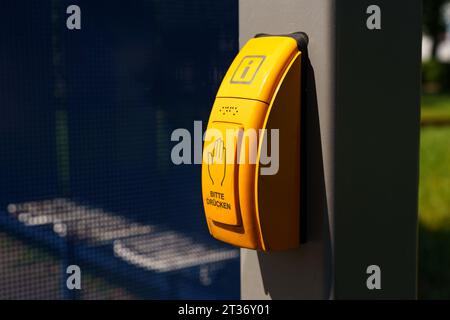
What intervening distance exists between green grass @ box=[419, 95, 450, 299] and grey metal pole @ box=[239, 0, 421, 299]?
2480 millimetres

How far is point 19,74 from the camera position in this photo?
9.73ft

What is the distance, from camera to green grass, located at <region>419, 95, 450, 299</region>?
16.5ft

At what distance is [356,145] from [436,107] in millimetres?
15532

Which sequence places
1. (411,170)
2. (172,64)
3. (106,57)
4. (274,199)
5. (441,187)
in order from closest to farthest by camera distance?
(274,199), (411,170), (106,57), (172,64), (441,187)

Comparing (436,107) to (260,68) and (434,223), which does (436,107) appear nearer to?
(434,223)

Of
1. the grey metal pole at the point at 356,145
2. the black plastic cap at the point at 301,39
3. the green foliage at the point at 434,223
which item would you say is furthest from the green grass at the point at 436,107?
the black plastic cap at the point at 301,39

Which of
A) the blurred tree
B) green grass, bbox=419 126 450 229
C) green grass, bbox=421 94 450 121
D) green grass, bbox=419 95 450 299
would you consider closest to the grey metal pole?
green grass, bbox=419 95 450 299

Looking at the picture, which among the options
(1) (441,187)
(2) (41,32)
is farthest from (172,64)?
(1) (441,187)

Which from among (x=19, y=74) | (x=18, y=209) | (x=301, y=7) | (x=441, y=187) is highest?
(x=301, y=7)

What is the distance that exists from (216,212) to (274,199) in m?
0.19

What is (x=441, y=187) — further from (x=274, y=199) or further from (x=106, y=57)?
(x=274, y=199)

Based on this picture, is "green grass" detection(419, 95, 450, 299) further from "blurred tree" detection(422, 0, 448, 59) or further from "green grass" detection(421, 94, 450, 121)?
"blurred tree" detection(422, 0, 448, 59)

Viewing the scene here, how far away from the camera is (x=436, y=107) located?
17.2 metres

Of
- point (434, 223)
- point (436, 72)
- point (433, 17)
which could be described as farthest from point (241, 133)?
point (433, 17)
